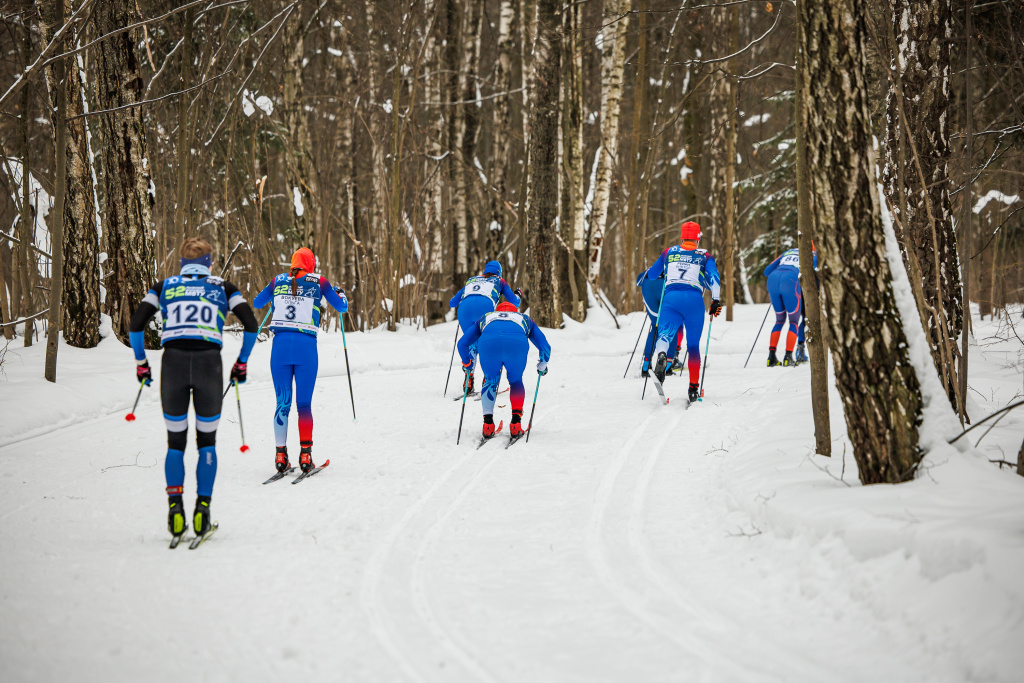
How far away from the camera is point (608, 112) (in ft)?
52.4

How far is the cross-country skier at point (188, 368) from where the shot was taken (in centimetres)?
443

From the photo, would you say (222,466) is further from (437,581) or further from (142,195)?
(142,195)

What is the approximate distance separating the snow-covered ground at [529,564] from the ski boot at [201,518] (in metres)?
0.12

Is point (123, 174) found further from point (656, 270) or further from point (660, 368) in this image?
point (660, 368)

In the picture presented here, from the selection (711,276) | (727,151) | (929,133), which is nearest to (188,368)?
(711,276)

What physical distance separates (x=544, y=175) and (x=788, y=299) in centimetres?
618

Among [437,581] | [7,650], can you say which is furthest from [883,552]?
[7,650]

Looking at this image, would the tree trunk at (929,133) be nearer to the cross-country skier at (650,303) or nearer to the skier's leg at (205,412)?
the cross-country skier at (650,303)

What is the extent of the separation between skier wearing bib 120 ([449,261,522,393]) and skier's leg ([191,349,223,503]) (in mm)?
3862

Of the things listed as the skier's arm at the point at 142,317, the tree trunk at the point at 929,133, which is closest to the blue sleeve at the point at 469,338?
the skier's arm at the point at 142,317

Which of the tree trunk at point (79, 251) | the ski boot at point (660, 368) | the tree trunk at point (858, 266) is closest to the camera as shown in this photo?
the tree trunk at point (858, 266)

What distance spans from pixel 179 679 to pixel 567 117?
14856 millimetres

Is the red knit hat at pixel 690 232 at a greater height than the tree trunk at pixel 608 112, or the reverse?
the tree trunk at pixel 608 112

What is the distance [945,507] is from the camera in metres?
3.56
